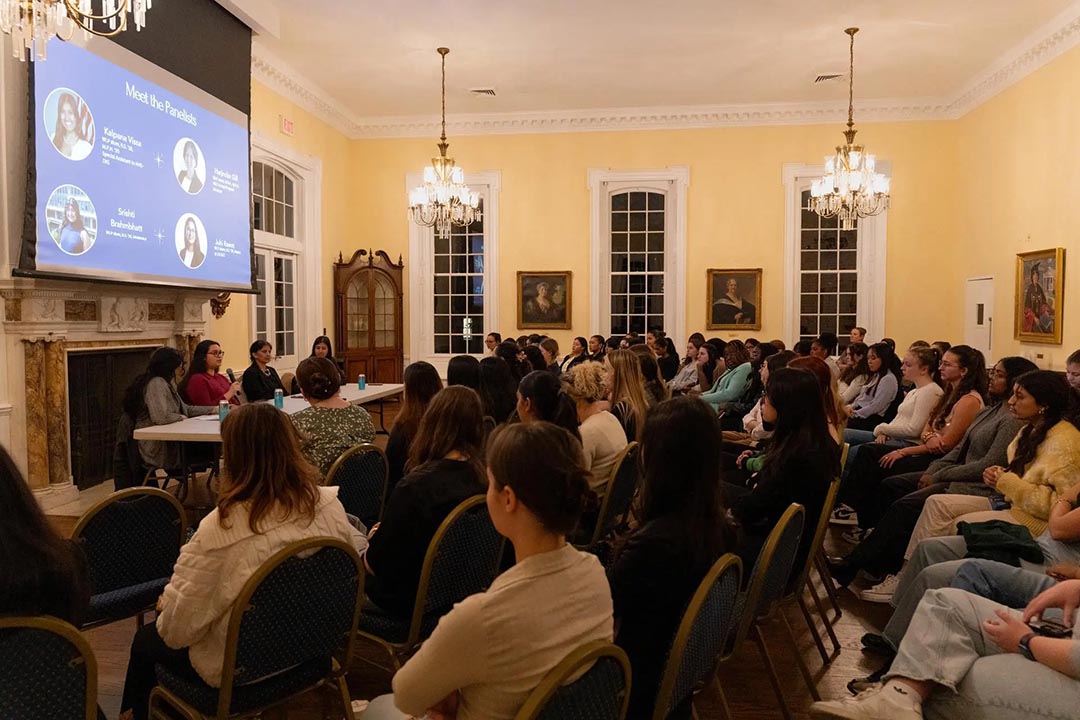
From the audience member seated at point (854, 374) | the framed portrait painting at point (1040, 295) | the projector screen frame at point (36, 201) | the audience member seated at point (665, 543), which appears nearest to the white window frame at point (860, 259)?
the framed portrait painting at point (1040, 295)

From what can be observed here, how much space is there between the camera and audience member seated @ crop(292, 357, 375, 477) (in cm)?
385

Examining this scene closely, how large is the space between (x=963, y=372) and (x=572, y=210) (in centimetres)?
784

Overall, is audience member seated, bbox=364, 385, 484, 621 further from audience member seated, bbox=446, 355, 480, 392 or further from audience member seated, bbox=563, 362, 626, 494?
audience member seated, bbox=446, 355, 480, 392

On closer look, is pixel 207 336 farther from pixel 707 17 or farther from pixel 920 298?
pixel 920 298

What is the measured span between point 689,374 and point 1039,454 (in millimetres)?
5582

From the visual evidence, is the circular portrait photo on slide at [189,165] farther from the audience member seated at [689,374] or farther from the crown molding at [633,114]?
the audience member seated at [689,374]

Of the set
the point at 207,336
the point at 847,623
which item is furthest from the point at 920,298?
the point at 207,336

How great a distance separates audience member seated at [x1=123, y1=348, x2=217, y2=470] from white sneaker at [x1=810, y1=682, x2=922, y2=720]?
4808 mm

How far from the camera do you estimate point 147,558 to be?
8.80 ft

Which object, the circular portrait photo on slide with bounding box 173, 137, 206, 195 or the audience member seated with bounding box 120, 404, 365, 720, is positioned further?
the circular portrait photo on slide with bounding box 173, 137, 206, 195

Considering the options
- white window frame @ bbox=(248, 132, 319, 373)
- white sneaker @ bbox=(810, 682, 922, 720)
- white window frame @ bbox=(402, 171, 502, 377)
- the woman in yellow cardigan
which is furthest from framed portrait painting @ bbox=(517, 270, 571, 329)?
white sneaker @ bbox=(810, 682, 922, 720)

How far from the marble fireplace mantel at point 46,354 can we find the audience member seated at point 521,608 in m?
5.30

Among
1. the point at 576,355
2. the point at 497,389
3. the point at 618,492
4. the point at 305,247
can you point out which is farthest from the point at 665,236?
the point at 618,492

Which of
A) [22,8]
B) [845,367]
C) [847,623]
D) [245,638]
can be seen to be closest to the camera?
[245,638]
